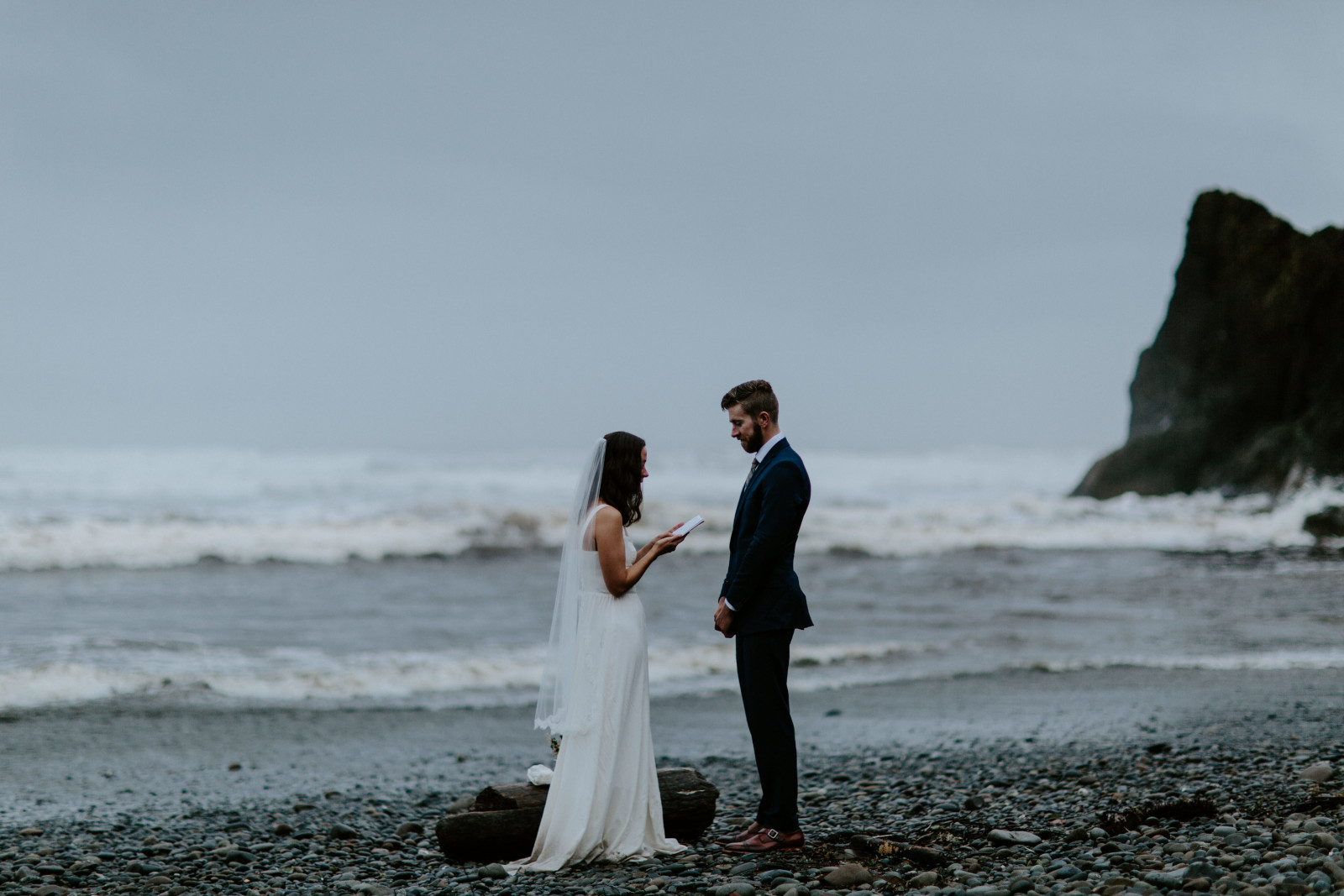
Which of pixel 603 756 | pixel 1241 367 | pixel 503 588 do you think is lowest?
pixel 503 588

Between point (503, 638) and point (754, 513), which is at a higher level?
point (754, 513)

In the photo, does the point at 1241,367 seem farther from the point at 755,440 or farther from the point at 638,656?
the point at 638,656

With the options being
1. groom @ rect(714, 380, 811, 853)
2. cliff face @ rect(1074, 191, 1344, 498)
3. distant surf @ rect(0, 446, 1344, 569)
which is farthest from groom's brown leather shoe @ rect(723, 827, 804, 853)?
cliff face @ rect(1074, 191, 1344, 498)

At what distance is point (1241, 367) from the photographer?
3572cm

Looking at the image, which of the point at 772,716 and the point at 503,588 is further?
the point at 503,588

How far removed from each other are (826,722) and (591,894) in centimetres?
546

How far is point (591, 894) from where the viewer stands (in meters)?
4.80

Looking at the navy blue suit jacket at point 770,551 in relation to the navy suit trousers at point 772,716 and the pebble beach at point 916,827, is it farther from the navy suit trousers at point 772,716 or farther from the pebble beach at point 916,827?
the pebble beach at point 916,827

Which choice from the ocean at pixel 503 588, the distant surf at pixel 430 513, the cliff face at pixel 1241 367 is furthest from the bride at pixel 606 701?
the cliff face at pixel 1241 367

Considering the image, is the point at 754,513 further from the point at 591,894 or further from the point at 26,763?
the point at 26,763

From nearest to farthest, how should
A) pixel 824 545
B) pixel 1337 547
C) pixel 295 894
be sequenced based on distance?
1. pixel 295 894
2. pixel 1337 547
3. pixel 824 545

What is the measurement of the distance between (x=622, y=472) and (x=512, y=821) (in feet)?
6.89

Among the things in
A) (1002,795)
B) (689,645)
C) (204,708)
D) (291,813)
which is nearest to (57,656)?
(204,708)

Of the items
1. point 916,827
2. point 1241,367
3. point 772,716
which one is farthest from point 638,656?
point 1241,367
